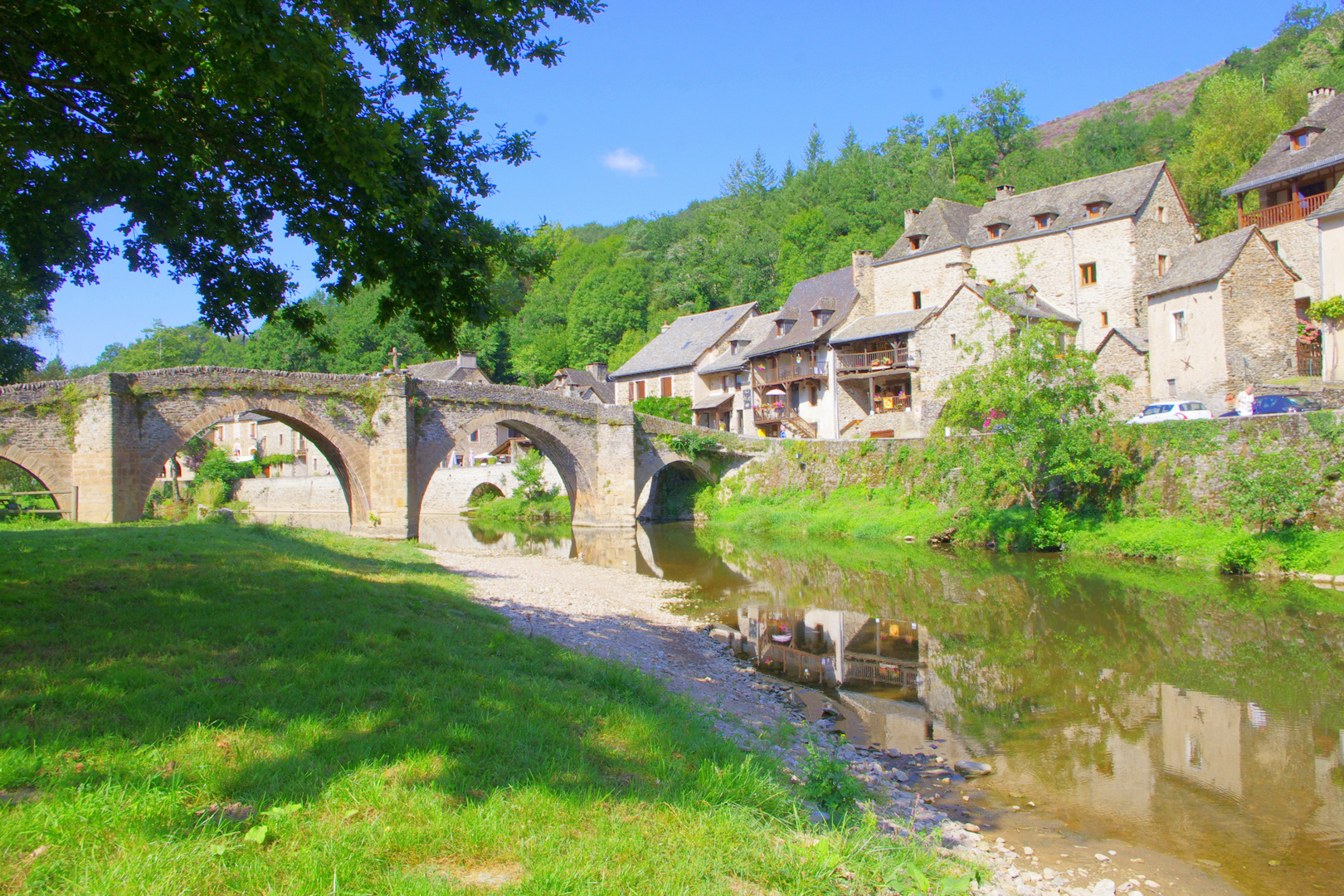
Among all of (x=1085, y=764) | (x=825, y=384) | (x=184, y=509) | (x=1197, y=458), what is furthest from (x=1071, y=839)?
(x=825, y=384)

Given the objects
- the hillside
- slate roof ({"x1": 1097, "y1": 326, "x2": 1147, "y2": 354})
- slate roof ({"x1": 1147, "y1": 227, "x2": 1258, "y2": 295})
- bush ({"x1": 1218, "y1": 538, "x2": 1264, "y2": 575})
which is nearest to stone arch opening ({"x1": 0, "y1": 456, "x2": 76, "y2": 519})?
bush ({"x1": 1218, "y1": 538, "x2": 1264, "y2": 575})

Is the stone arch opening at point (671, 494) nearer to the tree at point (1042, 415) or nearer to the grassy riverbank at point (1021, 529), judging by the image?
the grassy riverbank at point (1021, 529)

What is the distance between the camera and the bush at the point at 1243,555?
53.4ft

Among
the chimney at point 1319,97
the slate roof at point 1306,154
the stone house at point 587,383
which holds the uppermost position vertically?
the chimney at point 1319,97

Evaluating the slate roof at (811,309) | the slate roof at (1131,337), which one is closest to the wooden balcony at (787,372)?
the slate roof at (811,309)

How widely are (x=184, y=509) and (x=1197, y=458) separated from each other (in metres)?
27.3

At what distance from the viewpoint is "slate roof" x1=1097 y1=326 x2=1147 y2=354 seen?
98.7 feet

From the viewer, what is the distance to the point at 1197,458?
18.7 metres

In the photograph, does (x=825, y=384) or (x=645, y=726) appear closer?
(x=645, y=726)

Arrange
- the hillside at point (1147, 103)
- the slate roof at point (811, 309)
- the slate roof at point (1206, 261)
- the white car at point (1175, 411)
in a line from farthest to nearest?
1. the hillside at point (1147, 103)
2. the slate roof at point (811, 309)
3. the slate roof at point (1206, 261)
4. the white car at point (1175, 411)

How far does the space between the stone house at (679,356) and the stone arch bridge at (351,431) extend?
10.8m

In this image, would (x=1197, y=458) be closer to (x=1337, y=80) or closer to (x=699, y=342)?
(x=699, y=342)

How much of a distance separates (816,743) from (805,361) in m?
31.9

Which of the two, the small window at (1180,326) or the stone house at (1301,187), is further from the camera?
the small window at (1180,326)
